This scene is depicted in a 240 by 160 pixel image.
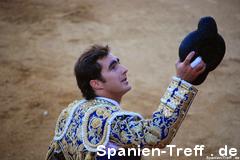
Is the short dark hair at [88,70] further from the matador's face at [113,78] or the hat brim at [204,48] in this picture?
the hat brim at [204,48]

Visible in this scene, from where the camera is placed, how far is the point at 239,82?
17.4ft

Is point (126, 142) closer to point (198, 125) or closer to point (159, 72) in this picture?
point (198, 125)

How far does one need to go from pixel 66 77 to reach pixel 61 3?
3.49m

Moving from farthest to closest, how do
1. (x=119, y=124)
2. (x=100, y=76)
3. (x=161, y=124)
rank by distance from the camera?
(x=100, y=76) → (x=119, y=124) → (x=161, y=124)

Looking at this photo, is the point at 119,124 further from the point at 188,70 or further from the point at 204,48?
the point at 204,48

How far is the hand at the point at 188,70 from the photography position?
169 cm

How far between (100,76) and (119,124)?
0.37 metres

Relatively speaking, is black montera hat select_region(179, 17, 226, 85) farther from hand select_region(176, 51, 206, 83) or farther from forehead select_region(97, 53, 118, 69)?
forehead select_region(97, 53, 118, 69)

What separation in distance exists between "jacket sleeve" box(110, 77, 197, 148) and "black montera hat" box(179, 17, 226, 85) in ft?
0.42

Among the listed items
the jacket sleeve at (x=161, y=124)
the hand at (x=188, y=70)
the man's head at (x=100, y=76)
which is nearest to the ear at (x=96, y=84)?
the man's head at (x=100, y=76)

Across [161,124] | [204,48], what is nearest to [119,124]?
[161,124]

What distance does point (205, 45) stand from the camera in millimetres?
1771

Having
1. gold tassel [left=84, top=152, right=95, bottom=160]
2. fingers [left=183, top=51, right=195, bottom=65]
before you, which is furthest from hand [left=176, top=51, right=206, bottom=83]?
gold tassel [left=84, top=152, right=95, bottom=160]

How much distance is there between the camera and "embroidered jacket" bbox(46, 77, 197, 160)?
1.67m
